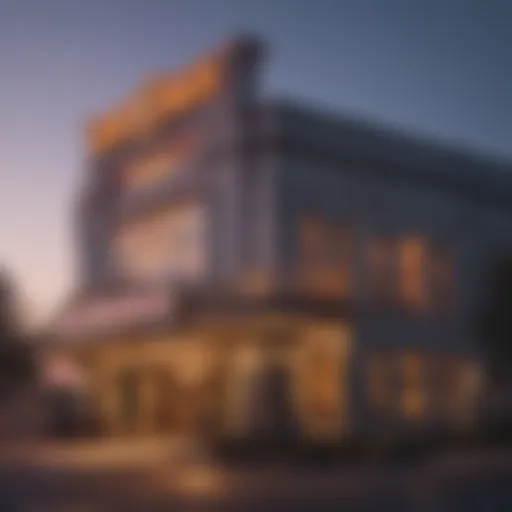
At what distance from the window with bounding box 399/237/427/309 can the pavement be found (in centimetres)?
594

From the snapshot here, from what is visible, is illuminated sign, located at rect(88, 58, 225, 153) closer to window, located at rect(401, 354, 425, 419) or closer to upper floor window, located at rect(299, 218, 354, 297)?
upper floor window, located at rect(299, 218, 354, 297)

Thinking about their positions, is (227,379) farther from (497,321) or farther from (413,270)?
(497,321)

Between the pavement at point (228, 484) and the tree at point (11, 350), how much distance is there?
4.75 metres

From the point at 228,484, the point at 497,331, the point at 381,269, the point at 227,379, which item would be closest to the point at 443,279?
the point at 497,331

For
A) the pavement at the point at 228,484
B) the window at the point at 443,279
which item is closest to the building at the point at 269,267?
the window at the point at 443,279

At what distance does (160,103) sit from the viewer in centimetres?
2731

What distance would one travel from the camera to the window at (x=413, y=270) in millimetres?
25609

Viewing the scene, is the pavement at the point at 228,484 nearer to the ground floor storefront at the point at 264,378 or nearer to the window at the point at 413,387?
the ground floor storefront at the point at 264,378

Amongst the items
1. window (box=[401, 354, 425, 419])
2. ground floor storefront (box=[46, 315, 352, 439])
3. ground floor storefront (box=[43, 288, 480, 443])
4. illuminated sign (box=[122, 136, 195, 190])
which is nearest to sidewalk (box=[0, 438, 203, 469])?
ground floor storefront (box=[43, 288, 480, 443])

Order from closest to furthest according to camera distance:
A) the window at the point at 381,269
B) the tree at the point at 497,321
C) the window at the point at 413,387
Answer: the window at the point at 381,269
the window at the point at 413,387
the tree at the point at 497,321

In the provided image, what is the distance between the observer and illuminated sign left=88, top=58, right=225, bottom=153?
2573cm

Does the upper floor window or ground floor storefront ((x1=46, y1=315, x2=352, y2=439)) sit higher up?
the upper floor window

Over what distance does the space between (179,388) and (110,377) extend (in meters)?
2.67

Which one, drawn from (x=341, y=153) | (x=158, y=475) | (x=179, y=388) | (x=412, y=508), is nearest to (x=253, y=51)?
(x=341, y=153)
